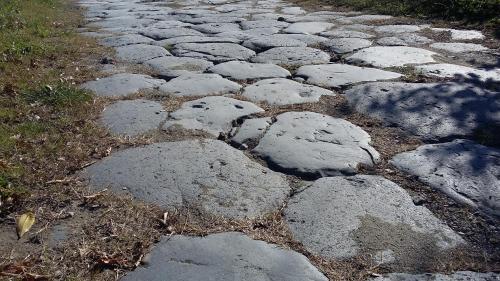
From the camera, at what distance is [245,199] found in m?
1.92

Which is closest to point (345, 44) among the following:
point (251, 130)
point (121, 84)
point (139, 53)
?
A: point (139, 53)

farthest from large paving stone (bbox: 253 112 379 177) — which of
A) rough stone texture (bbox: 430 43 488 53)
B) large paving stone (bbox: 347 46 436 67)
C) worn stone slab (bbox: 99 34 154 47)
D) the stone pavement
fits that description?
worn stone slab (bbox: 99 34 154 47)

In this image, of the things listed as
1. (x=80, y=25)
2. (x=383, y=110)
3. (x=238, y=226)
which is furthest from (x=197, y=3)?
(x=238, y=226)

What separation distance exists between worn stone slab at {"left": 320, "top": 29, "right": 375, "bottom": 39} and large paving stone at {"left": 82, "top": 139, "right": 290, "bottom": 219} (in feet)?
9.16

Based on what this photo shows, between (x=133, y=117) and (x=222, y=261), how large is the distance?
1393 mm

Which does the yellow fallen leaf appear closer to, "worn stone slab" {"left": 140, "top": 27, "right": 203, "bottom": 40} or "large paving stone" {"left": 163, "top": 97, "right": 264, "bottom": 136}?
"large paving stone" {"left": 163, "top": 97, "right": 264, "bottom": 136}

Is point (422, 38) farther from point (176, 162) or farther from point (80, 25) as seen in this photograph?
point (80, 25)

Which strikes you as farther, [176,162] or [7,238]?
[176,162]

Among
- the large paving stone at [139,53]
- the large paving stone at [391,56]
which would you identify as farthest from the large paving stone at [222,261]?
the large paving stone at [139,53]

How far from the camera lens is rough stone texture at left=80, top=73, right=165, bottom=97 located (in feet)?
10.5

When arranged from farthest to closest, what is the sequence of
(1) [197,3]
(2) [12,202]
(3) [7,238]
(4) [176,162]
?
1. (1) [197,3]
2. (4) [176,162]
3. (2) [12,202]
4. (3) [7,238]

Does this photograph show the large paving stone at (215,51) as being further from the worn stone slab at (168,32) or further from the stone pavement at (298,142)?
the worn stone slab at (168,32)

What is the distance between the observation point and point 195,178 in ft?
6.79

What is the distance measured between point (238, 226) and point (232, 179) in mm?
346
